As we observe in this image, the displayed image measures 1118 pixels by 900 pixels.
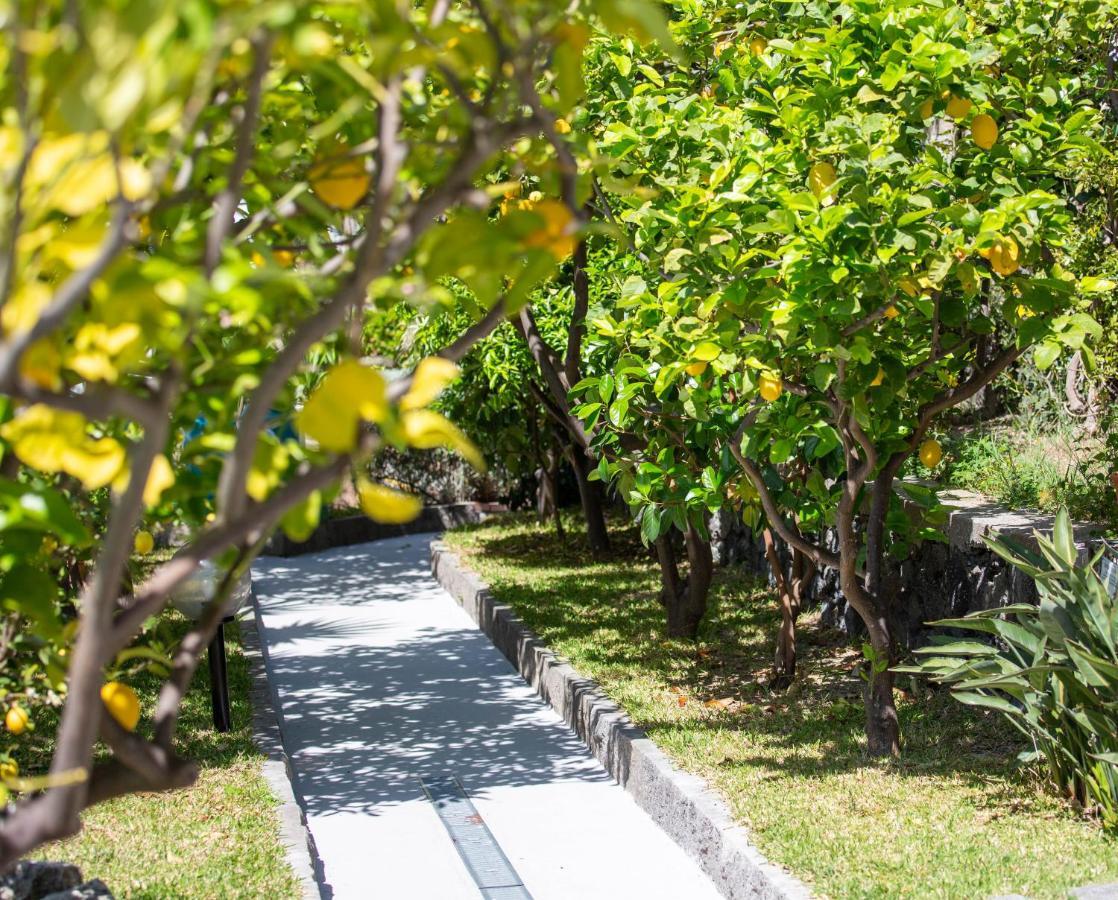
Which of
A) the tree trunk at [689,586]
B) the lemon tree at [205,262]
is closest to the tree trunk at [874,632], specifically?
the tree trunk at [689,586]

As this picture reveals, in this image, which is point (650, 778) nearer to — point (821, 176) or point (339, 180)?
point (821, 176)

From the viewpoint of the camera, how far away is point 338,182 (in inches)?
80.1

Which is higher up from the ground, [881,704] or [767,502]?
[767,502]

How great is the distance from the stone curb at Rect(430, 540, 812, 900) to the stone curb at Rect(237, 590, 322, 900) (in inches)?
55.5

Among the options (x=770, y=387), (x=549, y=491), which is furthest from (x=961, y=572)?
(x=549, y=491)

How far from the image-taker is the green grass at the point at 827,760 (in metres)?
4.16

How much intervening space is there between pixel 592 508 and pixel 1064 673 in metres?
6.80

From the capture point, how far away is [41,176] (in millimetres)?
1527

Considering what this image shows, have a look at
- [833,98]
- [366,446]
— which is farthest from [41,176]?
[833,98]

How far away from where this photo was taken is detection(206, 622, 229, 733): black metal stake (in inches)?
233

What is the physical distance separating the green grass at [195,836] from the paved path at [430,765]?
353mm

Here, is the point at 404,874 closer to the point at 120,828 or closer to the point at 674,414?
the point at 120,828

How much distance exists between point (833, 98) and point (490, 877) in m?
3.15

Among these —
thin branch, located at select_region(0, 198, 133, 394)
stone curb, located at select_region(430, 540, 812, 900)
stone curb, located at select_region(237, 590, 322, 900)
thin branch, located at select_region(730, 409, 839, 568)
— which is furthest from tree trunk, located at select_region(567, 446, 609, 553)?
thin branch, located at select_region(0, 198, 133, 394)
